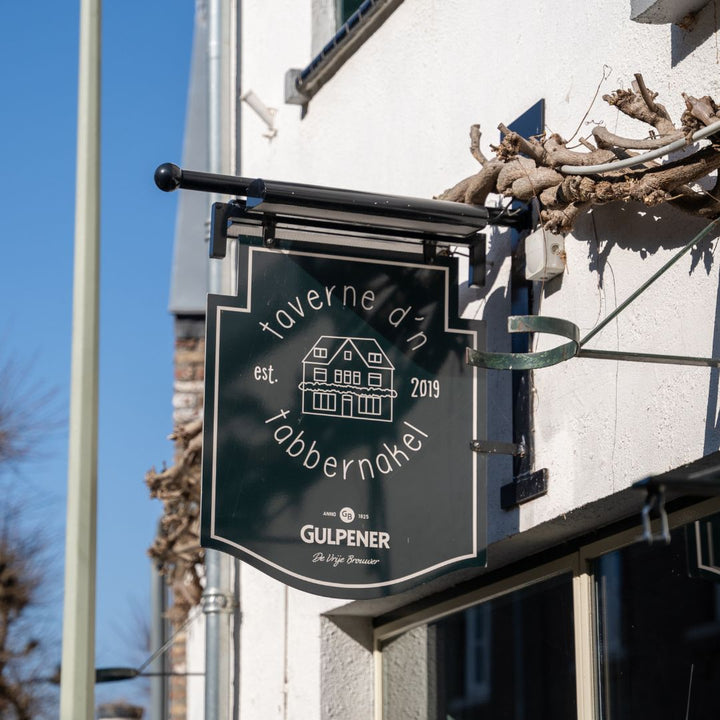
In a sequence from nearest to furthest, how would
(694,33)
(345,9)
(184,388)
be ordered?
(694,33) → (345,9) → (184,388)

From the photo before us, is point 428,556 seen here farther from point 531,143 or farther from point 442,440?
point 531,143

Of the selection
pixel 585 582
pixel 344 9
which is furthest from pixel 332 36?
pixel 585 582

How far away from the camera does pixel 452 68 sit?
6.16 meters

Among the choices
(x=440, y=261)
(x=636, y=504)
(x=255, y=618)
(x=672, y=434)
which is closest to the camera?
(x=672, y=434)

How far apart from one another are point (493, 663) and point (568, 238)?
1.66m

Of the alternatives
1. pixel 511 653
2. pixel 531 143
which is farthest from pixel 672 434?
pixel 511 653

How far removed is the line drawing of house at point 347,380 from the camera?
4648mm

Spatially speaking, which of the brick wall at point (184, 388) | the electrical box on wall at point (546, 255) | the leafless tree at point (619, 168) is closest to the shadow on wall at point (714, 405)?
the leafless tree at point (619, 168)

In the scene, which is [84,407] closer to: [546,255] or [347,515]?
[347,515]

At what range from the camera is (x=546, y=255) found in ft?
16.3

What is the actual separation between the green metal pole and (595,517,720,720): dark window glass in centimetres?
202

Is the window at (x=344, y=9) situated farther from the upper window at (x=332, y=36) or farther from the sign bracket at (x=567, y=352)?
the sign bracket at (x=567, y=352)

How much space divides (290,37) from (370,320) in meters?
4.05

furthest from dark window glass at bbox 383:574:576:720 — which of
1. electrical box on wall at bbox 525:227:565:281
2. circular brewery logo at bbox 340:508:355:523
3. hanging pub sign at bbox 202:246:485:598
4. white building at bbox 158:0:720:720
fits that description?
electrical box on wall at bbox 525:227:565:281
